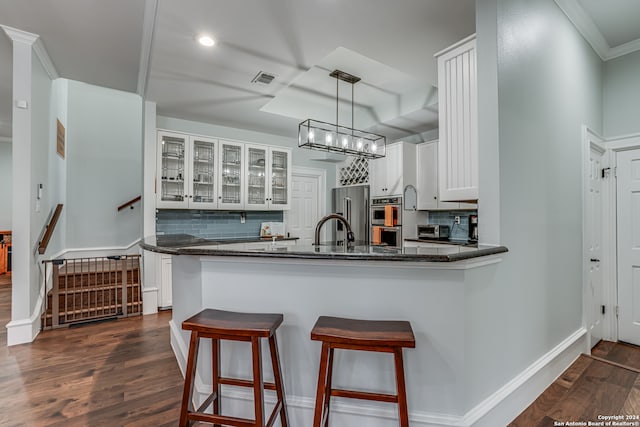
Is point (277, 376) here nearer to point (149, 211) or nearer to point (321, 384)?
point (321, 384)

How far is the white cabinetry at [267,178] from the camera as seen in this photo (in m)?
4.62

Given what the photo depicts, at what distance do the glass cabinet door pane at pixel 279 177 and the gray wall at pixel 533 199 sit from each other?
3.47m

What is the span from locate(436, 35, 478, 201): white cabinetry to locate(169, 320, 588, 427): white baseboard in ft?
3.79

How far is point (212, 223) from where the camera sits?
4.55m

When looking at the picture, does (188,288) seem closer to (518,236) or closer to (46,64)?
(518,236)


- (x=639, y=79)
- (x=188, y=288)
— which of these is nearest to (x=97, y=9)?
(x=188, y=288)

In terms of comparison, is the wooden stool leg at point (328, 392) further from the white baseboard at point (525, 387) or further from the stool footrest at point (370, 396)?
the white baseboard at point (525, 387)

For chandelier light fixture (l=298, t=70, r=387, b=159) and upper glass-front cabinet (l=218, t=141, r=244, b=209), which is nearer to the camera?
chandelier light fixture (l=298, t=70, r=387, b=159)

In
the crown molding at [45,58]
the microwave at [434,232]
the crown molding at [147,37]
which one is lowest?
the microwave at [434,232]

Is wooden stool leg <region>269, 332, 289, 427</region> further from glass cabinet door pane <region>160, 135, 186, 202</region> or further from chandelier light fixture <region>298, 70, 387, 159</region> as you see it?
glass cabinet door pane <region>160, 135, 186, 202</region>

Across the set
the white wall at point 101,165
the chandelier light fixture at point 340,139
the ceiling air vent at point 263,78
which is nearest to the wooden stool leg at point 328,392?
the chandelier light fixture at point 340,139

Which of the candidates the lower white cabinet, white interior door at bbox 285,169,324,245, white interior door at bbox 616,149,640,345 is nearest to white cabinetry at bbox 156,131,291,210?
white interior door at bbox 285,169,324,245

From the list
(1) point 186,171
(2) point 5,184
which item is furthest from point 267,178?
(2) point 5,184

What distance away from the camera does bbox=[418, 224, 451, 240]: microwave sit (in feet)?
14.0
